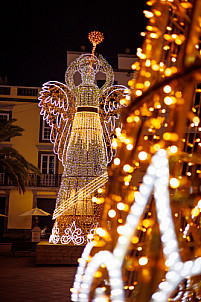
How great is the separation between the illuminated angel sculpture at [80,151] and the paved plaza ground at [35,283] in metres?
1.27

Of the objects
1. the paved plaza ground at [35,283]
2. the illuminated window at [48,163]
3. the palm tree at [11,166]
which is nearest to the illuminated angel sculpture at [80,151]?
the paved plaza ground at [35,283]

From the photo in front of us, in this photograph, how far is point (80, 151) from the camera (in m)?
13.3

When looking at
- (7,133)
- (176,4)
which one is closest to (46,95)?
(7,133)

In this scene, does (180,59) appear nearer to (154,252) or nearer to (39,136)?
(154,252)

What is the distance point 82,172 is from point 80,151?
2.16 ft

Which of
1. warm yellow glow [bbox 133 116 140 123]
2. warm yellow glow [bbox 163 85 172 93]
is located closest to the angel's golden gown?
warm yellow glow [bbox 133 116 140 123]

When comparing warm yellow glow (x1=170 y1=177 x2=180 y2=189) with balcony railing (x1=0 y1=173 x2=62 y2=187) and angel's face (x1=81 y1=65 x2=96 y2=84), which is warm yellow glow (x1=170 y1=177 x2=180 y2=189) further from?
balcony railing (x1=0 y1=173 x2=62 y2=187)

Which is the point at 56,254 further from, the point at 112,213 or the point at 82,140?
the point at 112,213

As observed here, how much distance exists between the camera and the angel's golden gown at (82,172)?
1283 cm

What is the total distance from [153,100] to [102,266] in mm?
1440

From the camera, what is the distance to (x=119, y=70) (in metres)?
28.0

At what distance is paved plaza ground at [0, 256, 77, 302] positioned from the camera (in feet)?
24.9

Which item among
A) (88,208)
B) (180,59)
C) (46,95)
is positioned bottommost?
(88,208)

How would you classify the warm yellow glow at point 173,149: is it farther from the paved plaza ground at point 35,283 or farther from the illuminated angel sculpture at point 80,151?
the illuminated angel sculpture at point 80,151
